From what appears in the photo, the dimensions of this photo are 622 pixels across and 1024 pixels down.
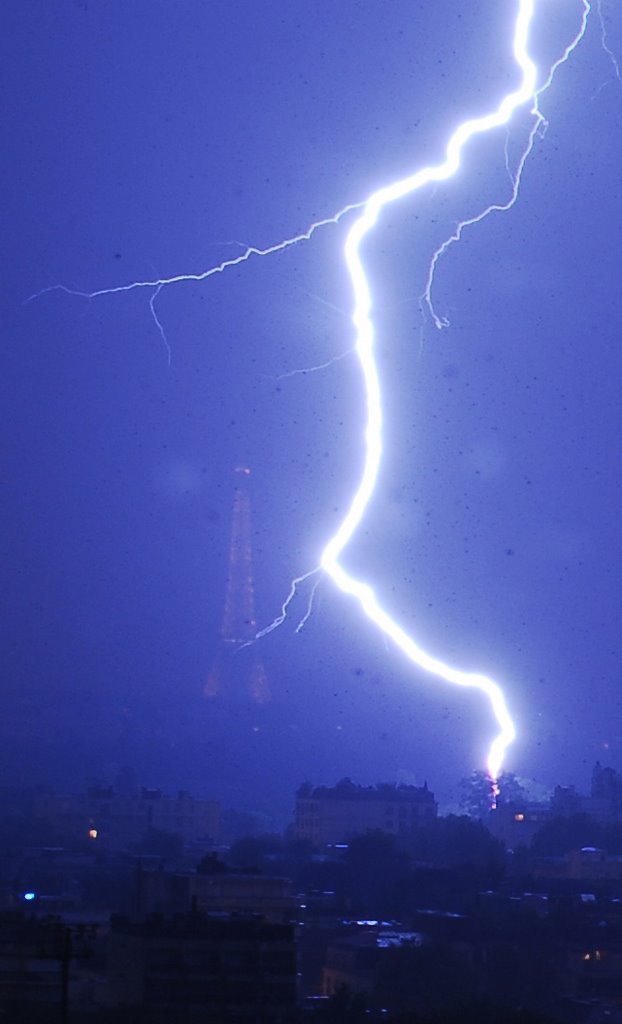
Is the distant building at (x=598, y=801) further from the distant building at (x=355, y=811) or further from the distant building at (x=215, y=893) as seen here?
the distant building at (x=215, y=893)

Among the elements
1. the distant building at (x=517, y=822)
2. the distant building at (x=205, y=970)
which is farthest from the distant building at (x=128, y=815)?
the distant building at (x=205, y=970)

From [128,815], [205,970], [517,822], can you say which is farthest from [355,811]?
[205,970]

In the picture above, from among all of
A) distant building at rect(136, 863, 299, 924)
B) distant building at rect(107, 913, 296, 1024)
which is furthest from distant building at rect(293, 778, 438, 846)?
distant building at rect(107, 913, 296, 1024)

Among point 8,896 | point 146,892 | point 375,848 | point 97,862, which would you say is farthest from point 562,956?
point 375,848

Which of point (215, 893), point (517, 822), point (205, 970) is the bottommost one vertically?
point (205, 970)

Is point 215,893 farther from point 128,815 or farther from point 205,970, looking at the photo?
point 128,815

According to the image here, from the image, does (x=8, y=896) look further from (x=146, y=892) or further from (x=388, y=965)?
(x=388, y=965)
